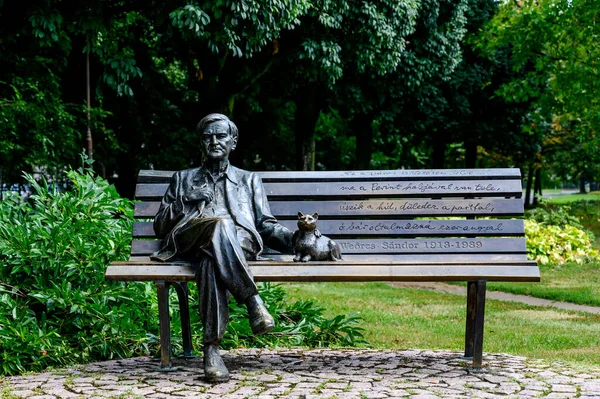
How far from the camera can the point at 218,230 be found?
226 inches

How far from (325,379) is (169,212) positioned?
1.50 m

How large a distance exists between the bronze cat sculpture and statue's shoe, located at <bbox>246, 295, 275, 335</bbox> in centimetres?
49

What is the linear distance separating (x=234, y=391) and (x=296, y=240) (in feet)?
3.75

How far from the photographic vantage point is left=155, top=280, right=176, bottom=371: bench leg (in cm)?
606

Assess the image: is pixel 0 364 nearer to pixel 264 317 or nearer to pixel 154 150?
pixel 264 317

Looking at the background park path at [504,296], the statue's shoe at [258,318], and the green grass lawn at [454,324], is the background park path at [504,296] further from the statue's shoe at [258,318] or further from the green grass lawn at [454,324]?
the statue's shoe at [258,318]

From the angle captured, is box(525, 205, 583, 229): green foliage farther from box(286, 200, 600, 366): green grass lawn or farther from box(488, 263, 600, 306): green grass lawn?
box(286, 200, 600, 366): green grass lawn

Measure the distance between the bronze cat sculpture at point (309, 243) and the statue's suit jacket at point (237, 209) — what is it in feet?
0.72

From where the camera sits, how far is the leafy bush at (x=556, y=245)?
15.5 m

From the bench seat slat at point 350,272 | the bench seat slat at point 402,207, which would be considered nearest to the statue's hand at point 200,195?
the bench seat slat at point 350,272

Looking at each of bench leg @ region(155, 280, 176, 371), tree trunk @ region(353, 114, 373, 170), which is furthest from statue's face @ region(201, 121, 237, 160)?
tree trunk @ region(353, 114, 373, 170)

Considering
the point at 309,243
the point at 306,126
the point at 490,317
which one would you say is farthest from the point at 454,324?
the point at 306,126

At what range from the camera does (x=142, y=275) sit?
228 inches

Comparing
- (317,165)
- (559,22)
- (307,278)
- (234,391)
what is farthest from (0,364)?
(317,165)
